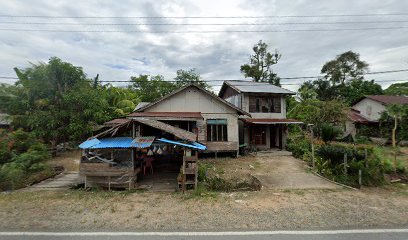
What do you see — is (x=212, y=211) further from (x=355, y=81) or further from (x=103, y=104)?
(x=355, y=81)

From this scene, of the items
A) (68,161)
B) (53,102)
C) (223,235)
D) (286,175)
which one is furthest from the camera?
(53,102)

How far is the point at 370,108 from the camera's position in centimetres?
2844

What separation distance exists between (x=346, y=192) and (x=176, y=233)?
7.87 meters

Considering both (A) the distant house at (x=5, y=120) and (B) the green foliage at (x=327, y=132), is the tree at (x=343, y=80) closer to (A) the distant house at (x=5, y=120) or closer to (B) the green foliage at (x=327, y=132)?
(B) the green foliage at (x=327, y=132)

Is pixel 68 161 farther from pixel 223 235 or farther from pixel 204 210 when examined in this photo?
pixel 223 235

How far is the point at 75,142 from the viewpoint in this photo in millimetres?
21906

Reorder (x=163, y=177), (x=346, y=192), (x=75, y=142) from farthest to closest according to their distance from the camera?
(x=75, y=142)
(x=163, y=177)
(x=346, y=192)

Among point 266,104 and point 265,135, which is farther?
point 265,135

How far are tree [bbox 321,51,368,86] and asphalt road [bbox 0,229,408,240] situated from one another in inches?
1610

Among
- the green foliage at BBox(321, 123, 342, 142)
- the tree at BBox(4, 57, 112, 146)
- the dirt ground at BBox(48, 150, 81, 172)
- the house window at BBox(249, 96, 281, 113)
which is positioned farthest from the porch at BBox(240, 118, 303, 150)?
the dirt ground at BBox(48, 150, 81, 172)

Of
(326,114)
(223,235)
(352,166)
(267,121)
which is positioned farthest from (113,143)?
(326,114)

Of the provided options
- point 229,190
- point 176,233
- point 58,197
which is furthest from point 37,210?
point 229,190

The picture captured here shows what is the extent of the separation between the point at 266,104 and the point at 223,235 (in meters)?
17.0

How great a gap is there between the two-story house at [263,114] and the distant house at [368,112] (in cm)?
1158
